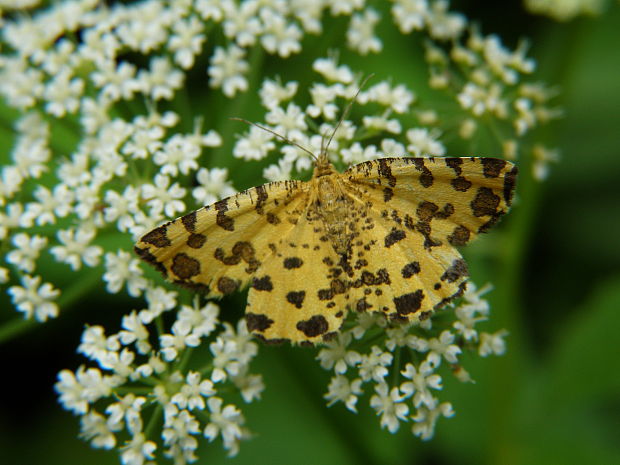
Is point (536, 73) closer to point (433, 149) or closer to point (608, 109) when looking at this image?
point (608, 109)

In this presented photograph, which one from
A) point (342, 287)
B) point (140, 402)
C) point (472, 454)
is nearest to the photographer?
point (342, 287)

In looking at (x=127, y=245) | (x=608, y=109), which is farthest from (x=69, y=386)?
(x=608, y=109)

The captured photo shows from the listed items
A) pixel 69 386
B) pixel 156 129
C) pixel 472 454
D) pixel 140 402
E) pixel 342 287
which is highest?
pixel 156 129

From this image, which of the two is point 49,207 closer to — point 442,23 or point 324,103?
point 324,103

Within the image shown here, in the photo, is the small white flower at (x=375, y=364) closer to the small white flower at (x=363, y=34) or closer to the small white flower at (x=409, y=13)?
the small white flower at (x=363, y=34)

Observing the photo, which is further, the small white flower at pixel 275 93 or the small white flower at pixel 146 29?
the small white flower at pixel 146 29

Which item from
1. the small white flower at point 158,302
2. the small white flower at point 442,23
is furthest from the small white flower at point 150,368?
the small white flower at point 442,23
